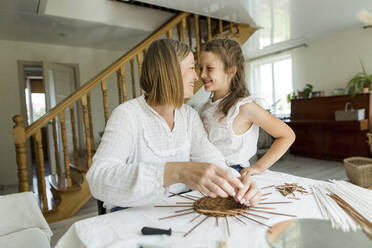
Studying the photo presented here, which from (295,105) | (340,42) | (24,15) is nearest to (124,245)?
(24,15)

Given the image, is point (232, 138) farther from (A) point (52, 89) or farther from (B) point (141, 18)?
(A) point (52, 89)

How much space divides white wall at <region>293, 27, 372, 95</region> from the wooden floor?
6.07 feet

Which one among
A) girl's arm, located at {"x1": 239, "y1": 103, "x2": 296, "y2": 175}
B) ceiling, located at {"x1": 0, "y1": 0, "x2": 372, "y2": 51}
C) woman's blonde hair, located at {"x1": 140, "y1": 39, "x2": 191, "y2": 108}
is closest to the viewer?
woman's blonde hair, located at {"x1": 140, "y1": 39, "x2": 191, "y2": 108}

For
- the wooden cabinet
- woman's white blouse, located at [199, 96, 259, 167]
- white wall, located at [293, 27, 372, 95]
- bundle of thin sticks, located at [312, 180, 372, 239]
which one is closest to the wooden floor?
the wooden cabinet

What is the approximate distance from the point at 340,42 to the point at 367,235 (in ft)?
20.4

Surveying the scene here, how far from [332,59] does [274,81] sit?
157 centimetres

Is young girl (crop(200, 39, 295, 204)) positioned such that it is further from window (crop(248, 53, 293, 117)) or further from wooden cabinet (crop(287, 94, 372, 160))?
window (crop(248, 53, 293, 117))

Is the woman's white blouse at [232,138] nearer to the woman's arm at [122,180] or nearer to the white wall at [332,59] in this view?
the woman's arm at [122,180]

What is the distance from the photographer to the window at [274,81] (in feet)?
21.5

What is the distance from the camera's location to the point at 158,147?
99 cm

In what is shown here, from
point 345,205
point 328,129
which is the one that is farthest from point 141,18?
point 328,129

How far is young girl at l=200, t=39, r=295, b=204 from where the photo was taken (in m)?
1.23

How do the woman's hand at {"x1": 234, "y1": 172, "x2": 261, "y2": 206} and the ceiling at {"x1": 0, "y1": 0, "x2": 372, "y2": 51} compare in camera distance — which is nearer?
the woman's hand at {"x1": 234, "y1": 172, "x2": 261, "y2": 206}

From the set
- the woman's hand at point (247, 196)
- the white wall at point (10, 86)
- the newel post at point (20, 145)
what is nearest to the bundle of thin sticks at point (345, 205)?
the woman's hand at point (247, 196)
